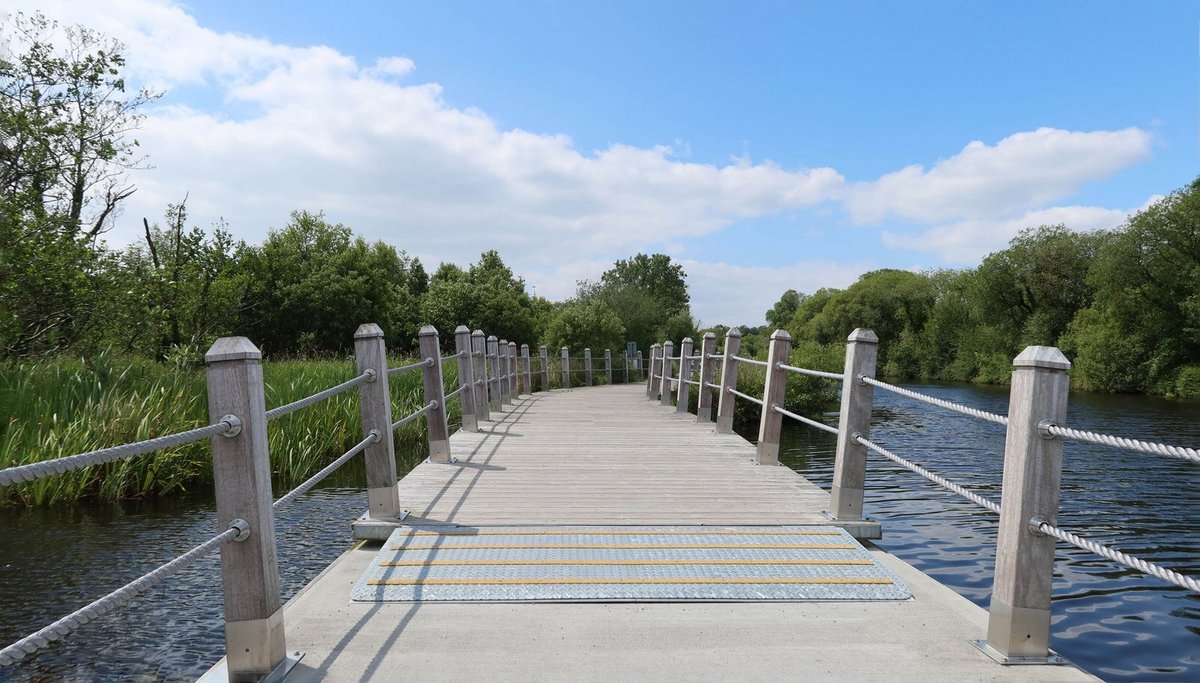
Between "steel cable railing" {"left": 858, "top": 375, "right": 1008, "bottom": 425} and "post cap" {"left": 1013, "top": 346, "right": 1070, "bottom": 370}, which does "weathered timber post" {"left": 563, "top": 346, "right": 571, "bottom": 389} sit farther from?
"post cap" {"left": 1013, "top": 346, "right": 1070, "bottom": 370}

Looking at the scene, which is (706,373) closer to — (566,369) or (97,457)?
(97,457)

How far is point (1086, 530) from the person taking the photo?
8.19 m

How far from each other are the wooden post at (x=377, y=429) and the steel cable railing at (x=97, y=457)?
61.7 inches

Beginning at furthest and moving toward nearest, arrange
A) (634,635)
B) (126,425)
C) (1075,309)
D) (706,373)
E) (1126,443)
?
(1075,309)
(706,373)
(126,425)
(634,635)
(1126,443)

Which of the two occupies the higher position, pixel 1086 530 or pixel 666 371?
pixel 666 371

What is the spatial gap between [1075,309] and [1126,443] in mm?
42846

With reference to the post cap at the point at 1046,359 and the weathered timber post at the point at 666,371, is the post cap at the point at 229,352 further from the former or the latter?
the weathered timber post at the point at 666,371

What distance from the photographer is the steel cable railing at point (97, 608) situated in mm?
1528

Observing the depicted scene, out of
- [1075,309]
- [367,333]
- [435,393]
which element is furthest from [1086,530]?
[1075,309]

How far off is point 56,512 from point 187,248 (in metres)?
13.1

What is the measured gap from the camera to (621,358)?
27500mm

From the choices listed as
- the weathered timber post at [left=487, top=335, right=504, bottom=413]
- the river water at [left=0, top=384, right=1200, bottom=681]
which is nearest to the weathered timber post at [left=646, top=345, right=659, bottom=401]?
the river water at [left=0, top=384, right=1200, bottom=681]

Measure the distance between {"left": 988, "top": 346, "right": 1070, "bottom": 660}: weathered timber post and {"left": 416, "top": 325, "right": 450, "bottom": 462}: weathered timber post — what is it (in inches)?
162

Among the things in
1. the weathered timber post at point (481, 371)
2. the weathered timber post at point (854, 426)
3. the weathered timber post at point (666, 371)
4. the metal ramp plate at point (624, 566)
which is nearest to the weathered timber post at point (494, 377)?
the weathered timber post at point (481, 371)
